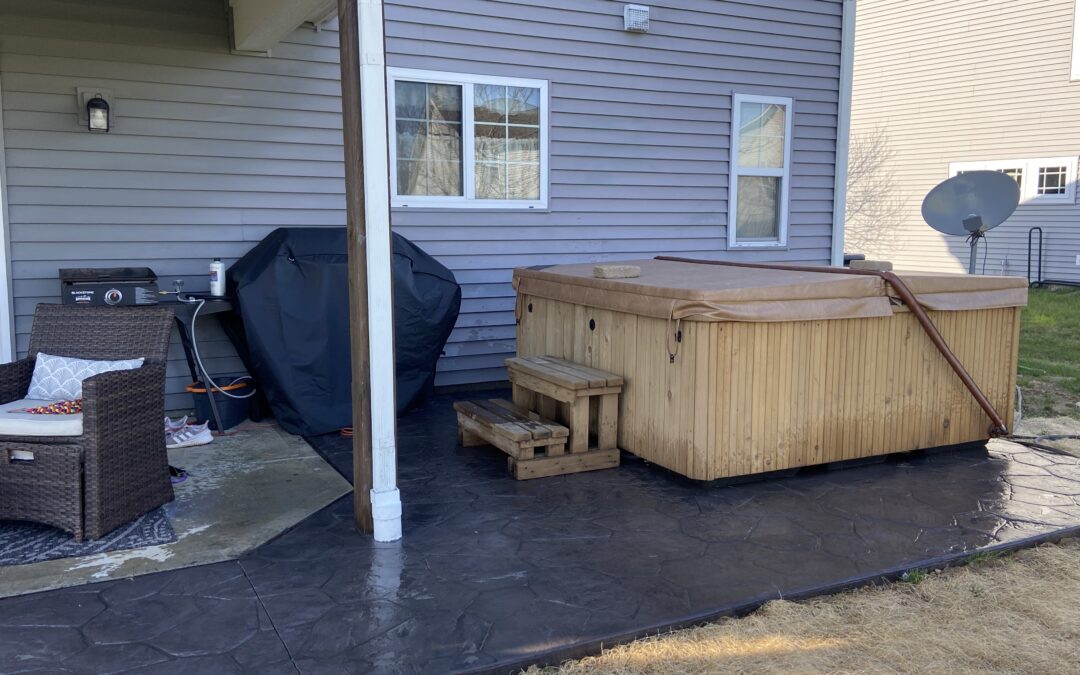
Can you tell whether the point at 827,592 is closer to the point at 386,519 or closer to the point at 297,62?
the point at 386,519

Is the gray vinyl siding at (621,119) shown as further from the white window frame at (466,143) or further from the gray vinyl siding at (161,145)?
the gray vinyl siding at (161,145)

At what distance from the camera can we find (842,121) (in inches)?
306

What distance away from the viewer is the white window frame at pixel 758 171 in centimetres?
724

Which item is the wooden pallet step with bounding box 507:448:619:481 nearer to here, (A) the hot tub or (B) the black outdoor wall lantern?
(A) the hot tub

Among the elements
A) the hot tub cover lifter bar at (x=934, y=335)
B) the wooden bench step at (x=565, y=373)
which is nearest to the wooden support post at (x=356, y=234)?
the wooden bench step at (x=565, y=373)

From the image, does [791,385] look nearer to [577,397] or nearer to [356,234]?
[577,397]

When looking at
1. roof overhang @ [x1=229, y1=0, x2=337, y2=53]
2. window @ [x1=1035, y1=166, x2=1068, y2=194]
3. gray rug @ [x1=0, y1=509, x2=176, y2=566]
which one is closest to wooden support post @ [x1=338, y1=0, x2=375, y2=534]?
gray rug @ [x1=0, y1=509, x2=176, y2=566]

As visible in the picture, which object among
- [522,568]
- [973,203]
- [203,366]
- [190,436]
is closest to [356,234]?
[522,568]

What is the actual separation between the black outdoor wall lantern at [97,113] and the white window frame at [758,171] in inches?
186

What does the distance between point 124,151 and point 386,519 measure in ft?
10.3

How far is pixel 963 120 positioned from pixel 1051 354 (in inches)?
313

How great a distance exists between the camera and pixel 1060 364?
7703 mm

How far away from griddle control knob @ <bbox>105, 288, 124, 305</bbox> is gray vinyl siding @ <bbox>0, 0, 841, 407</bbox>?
1.94ft

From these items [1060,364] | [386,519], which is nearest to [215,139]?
[386,519]
